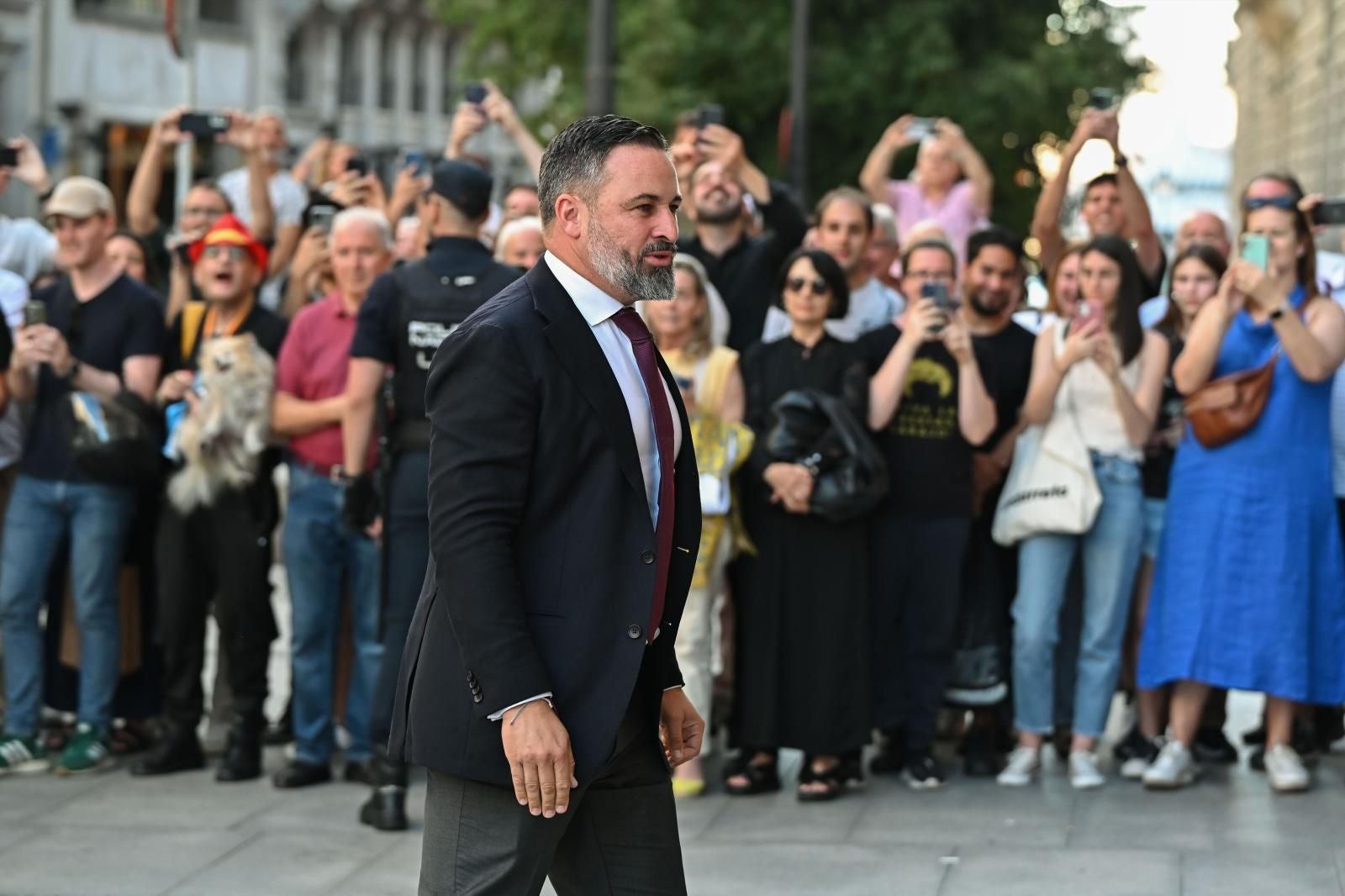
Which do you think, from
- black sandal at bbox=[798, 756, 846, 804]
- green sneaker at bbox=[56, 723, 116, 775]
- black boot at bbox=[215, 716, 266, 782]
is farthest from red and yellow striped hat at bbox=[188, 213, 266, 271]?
black sandal at bbox=[798, 756, 846, 804]

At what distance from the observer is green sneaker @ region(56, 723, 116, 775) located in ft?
26.9

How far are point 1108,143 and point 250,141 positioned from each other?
3.91 m

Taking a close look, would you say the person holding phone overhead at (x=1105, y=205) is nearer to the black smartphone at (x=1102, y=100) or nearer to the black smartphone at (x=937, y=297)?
the black smartphone at (x=1102, y=100)

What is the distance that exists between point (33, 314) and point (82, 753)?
5.63ft

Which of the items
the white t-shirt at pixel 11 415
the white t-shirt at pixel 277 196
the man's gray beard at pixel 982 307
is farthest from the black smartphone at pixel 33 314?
the man's gray beard at pixel 982 307

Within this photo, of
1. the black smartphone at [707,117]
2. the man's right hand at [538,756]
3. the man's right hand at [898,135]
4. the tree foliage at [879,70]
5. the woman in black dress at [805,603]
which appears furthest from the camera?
the tree foliage at [879,70]

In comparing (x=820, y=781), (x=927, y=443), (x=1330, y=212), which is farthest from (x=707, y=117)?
A: (x=820, y=781)

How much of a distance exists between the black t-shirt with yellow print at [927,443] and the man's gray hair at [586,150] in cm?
407

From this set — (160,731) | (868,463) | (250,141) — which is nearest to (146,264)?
(250,141)

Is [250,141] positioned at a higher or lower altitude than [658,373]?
higher

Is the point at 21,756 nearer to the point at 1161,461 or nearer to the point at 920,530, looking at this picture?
the point at 920,530

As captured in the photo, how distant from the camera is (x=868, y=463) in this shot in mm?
7617

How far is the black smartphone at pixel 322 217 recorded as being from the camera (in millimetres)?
8805

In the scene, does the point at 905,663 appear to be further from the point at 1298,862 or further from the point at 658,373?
the point at 658,373
